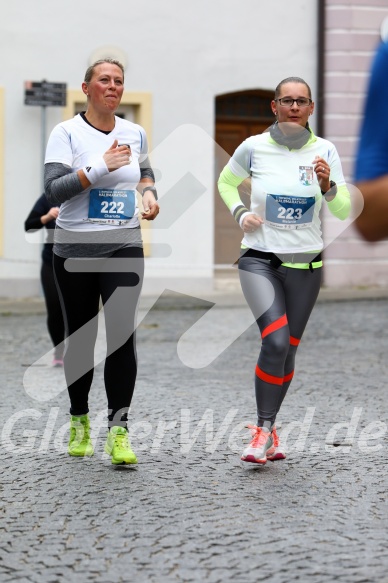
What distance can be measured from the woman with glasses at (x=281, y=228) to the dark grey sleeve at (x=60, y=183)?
0.81 metres

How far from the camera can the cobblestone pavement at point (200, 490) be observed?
14.1ft

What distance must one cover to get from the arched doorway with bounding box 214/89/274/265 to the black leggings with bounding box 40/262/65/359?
914cm

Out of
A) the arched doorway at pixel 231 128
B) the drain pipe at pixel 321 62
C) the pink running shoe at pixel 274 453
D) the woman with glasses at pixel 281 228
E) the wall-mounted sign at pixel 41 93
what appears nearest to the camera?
the woman with glasses at pixel 281 228

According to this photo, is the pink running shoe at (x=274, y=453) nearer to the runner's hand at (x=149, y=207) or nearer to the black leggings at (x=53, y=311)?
the runner's hand at (x=149, y=207)

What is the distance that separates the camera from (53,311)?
9.82 metres

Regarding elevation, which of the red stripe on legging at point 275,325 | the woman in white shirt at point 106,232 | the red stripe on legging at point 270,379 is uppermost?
the woman in white shirt at point 106,232

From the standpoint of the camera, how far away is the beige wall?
19.2 m

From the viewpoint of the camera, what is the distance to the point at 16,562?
434 centimetres

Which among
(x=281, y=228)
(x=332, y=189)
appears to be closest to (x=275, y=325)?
(x=281, y=228)

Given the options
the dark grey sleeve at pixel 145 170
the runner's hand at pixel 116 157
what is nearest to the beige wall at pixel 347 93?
the dark grey sleeve at pixel 145 170

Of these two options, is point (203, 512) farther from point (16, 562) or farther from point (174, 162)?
point (174, 162)

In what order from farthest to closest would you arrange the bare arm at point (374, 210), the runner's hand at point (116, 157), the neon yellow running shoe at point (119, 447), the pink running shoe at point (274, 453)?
the pink running shoe at point (274, 453) < the neon yellow running shoe at point (119, 447) < the runner's hand at point (116, 157) < the bare arm at point (374, 210)

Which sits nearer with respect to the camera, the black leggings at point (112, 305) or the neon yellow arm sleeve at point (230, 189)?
the black leggings at point (112, 305)

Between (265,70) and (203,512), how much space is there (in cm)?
1449
